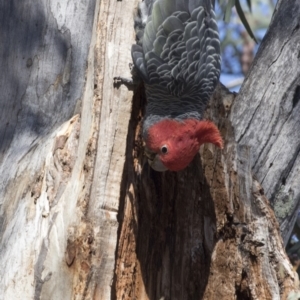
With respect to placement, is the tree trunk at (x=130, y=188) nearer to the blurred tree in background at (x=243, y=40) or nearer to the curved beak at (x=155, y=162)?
the curved beak at (x=155, y=162)

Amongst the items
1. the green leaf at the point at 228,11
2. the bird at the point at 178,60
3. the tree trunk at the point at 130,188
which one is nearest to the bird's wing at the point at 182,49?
the bird at the point at 178,60

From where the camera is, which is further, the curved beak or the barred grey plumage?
the barred grey plumage

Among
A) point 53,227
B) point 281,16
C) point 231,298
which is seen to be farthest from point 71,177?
point 281,16

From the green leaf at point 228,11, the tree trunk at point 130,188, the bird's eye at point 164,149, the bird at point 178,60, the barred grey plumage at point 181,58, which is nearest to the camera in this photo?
the tree trunk at point 130,188

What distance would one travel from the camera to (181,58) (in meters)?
3.13

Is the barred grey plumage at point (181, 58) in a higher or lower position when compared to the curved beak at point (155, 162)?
higher

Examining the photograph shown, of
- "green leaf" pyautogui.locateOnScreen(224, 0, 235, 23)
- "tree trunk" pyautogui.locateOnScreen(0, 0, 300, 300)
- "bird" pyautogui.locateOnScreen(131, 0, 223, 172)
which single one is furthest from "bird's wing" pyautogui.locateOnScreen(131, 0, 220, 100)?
"green leaf" pyautogui.locateOnScreen(224, 0, 235, 23)

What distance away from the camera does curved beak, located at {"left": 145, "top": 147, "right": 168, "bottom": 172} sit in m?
2.80

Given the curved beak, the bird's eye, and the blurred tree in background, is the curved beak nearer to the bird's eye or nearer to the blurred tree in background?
the bird's eye

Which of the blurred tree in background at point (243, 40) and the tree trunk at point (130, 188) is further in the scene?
the blurred tree in background at point (243, 40)

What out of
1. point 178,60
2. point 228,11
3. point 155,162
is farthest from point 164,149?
point 228,11

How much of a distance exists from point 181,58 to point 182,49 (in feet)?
0.16

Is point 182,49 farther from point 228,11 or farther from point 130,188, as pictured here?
point 130,188

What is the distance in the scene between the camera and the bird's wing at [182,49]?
3117 mm
